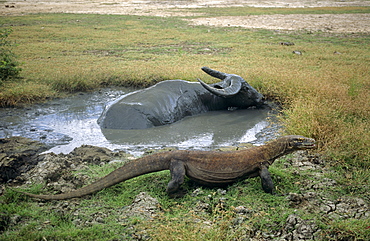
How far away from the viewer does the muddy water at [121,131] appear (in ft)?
21.3

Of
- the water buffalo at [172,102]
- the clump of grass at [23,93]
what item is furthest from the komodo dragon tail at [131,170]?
the clump of grass at [23,93]

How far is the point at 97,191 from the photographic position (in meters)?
4.28

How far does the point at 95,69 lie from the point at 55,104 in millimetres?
2734

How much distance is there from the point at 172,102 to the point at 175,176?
370 centimetres

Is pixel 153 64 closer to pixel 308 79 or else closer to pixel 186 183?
pixel 308 79

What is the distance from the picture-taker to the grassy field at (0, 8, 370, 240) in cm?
534

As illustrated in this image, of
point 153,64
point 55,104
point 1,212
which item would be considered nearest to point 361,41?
point 153,64

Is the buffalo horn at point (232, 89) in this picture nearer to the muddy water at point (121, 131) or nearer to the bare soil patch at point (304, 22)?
the muddy water at point (121, 131)

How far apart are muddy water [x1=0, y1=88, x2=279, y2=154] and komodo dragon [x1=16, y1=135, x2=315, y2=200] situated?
185cm

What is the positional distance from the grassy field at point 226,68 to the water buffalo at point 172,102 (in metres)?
1.19

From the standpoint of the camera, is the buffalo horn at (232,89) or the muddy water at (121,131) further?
the buffalo horn at (232,89)

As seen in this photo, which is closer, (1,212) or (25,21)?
(1,212)

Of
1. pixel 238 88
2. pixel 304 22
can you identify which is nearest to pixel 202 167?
A: pixel 238 88

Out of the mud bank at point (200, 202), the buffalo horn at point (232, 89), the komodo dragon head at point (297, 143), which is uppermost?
the komodo dragon head at point (297, 143)
